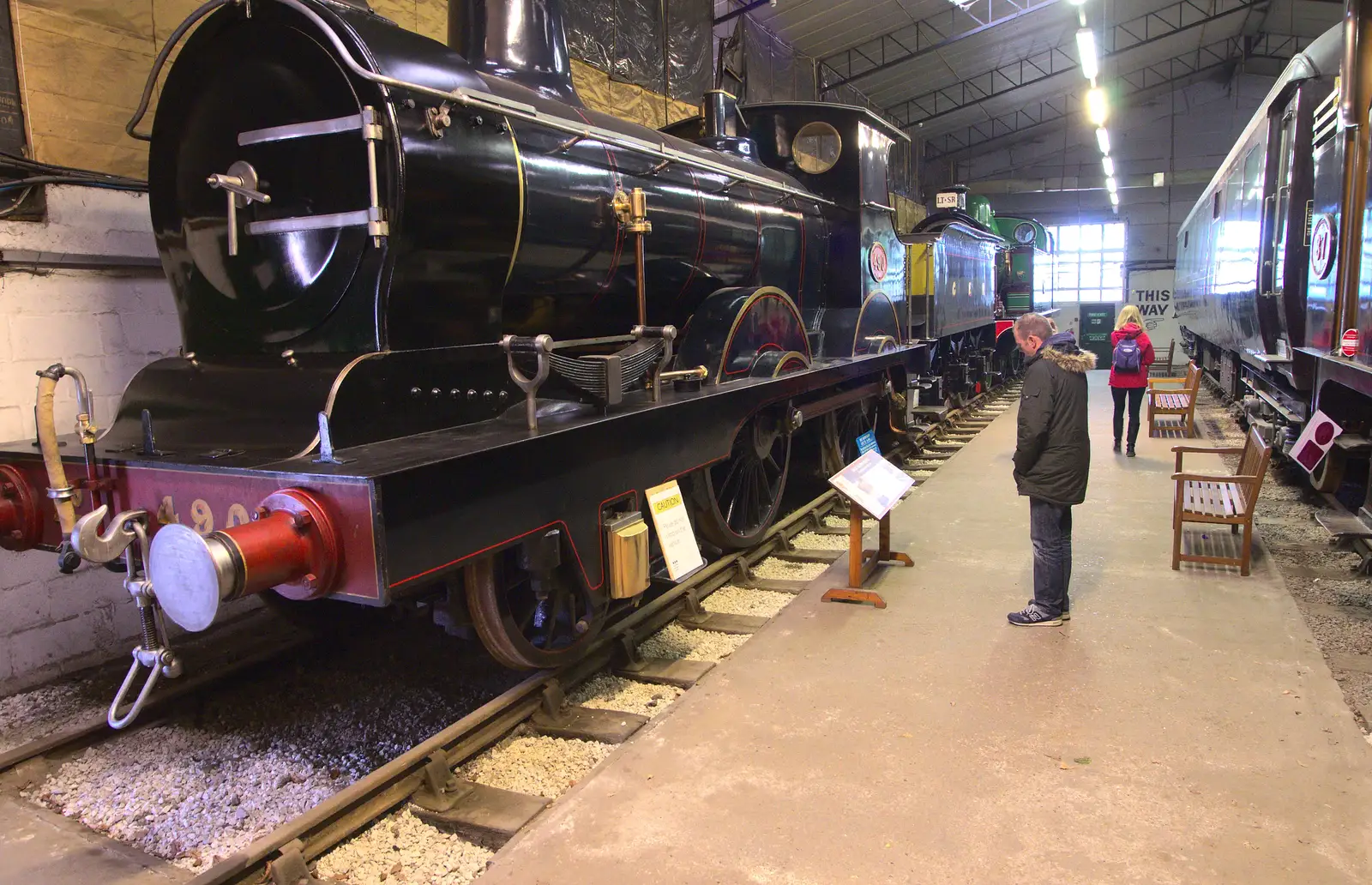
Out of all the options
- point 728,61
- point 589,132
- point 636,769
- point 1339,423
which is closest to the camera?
point 636,769

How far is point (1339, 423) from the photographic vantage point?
212 inches

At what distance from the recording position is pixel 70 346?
13.0ft

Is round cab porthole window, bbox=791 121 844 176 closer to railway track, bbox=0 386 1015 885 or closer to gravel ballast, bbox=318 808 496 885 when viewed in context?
railway track, bbox=0 386 1015 885

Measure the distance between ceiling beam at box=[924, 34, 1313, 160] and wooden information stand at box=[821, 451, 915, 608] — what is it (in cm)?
2449

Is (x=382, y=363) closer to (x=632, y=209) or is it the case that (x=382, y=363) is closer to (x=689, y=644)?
(x=632, y=209)

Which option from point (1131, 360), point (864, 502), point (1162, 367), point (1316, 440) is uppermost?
point (1131, 360)

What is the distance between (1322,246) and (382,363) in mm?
5806

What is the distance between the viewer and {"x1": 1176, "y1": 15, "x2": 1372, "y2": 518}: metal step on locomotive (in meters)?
4.85

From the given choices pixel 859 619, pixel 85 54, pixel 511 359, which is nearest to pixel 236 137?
pixel 511 359

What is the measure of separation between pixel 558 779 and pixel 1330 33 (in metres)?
6.76

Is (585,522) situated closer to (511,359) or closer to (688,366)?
(511,359)

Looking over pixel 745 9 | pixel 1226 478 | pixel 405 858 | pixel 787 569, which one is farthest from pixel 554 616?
pixel 745 9

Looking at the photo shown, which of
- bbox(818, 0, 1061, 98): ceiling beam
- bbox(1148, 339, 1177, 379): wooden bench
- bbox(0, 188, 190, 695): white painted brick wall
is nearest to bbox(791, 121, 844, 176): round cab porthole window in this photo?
bbox(0, 188, 190, 695): white painted brick wall

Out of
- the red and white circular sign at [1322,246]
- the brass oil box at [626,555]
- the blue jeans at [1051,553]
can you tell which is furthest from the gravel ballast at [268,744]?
the red and white circular sign at [1322,246]
